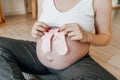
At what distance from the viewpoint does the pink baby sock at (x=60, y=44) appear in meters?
0.62

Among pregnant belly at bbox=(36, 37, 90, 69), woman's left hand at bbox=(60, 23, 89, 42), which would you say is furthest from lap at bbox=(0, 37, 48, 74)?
woman's left hand at bbox=(60, 23, 89, 42)

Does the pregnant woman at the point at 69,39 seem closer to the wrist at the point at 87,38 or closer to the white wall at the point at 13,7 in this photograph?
the wrist at the point at 87,38

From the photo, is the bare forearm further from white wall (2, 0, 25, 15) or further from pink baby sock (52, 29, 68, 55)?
white wall (2, 0, 25, 15)

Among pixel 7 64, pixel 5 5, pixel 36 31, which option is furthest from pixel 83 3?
pixel 5 5

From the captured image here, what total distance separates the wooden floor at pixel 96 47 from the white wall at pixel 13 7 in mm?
140

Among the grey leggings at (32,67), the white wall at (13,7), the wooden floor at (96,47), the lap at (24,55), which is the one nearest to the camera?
the grey leggings at (32,67)

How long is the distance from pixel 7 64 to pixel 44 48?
0.15 metres

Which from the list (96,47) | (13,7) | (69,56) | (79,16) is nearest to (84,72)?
(69,56)

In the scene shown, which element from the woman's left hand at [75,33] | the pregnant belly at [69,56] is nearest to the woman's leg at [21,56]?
the pregnant belly at [69,56]

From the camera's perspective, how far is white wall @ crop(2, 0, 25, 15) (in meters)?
2.60

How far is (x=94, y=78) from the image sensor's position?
1.88 ft

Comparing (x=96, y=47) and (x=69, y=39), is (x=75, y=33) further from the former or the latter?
(x=96, y=47)

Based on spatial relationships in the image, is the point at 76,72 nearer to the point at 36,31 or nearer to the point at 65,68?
the point at 65,68

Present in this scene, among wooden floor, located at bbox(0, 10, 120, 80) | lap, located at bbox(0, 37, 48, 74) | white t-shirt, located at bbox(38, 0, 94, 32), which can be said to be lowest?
wooden floor, located at bbox(0, 10, 120, 80)
